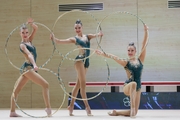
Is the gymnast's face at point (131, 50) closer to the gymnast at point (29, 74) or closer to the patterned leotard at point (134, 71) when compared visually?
the patterned leotard at point (134, 71)

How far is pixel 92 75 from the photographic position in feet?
33.2

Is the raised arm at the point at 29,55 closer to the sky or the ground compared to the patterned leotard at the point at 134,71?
closer to the sky

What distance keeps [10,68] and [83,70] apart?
4.98 meters

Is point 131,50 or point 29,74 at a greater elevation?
point 131,50

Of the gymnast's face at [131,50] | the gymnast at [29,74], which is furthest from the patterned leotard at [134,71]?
the gymnast at [29,74]

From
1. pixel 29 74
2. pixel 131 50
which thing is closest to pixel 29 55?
pixel 29 74

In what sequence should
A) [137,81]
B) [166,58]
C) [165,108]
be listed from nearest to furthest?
[137,81], [165,108], [166,58]

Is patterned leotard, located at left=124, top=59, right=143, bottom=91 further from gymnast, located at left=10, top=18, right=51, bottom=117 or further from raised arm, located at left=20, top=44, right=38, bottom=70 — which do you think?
raised arm, located at left=20, top=44, right=38, bottom=70

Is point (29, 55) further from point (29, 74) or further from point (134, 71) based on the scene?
point (134, 71)

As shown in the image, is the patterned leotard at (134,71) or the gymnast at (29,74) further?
the gymnast at (29,74)

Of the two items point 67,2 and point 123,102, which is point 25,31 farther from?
point 67,2

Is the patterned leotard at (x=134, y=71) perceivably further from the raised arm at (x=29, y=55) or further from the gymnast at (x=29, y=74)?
the raised arm at (x=29, y=55)

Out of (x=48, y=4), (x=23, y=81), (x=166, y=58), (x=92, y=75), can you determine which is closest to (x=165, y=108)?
(x=166, y=58)

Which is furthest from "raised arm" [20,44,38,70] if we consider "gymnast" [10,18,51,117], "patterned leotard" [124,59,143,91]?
"patterned leotard" [124,59,143,91]
